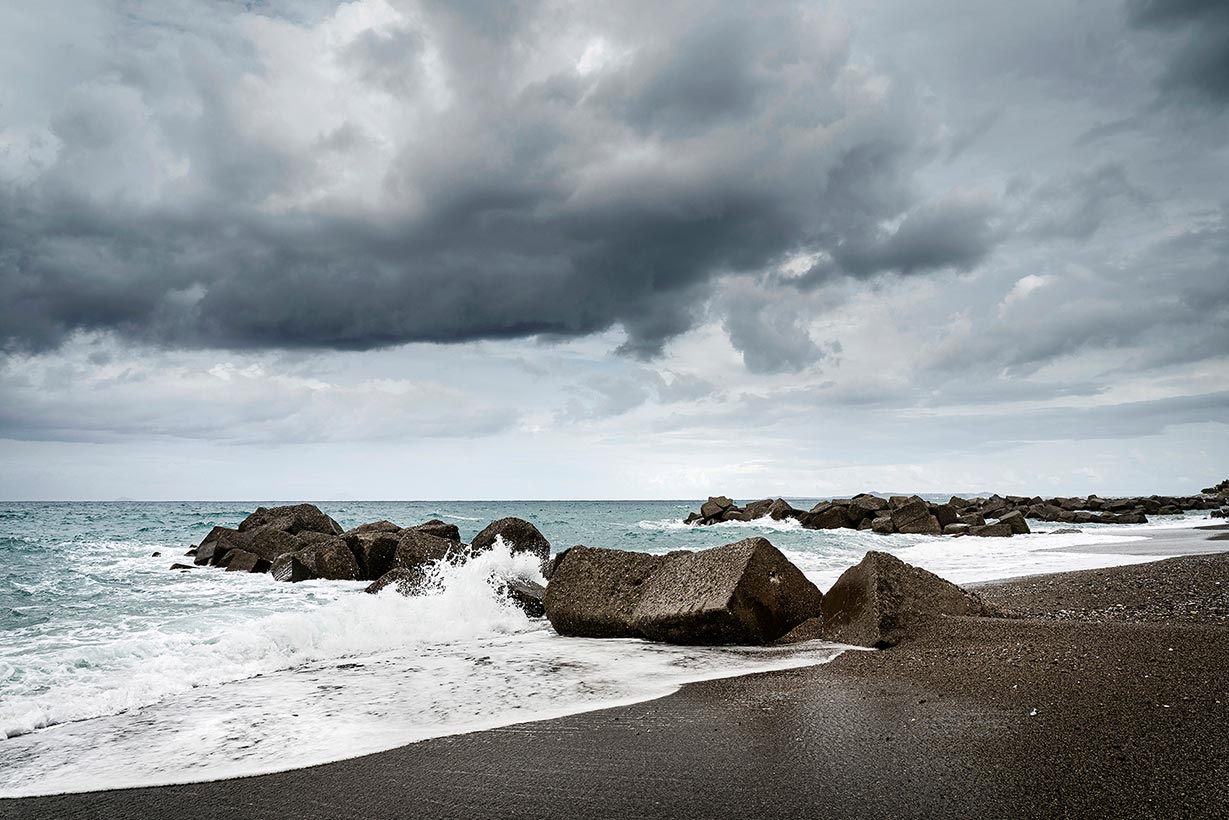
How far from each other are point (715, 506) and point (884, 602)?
33.5 m

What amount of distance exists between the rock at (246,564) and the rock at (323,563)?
171 centimetres

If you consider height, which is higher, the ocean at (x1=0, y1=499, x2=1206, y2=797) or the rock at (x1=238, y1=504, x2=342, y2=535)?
the rock at (x1=238, y1=504, x2=342, y2=535)

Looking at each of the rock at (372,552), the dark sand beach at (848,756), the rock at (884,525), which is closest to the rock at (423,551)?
the rock at (372,552)

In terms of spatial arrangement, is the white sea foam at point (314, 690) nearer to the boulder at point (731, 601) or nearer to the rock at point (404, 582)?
the boulder at point (731, 601)

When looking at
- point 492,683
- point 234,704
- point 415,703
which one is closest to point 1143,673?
point 492,683

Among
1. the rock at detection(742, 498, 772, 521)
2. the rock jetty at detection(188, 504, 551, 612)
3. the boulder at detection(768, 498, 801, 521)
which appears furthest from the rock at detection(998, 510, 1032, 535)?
the rock jetty at detection(188, 504, 551, 612)

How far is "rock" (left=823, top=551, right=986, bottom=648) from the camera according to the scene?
590cm

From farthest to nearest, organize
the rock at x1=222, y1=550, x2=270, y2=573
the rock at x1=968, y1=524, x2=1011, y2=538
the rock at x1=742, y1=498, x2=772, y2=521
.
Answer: the rock at x1=742, y1=498, x2=772, y2=521, the rock at x1=968, y1=524, x2=1011, y2=538, the rock at x1=222, y1=550, x2=270, y2=573

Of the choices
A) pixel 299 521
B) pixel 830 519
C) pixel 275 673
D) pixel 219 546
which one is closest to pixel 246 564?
pixel 219 546

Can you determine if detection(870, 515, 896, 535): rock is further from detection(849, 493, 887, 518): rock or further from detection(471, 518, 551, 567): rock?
detection(471, 518, 551, 567): rock

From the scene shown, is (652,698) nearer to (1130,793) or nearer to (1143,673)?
(1130,793)

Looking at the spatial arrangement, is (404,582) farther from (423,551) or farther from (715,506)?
(715,506)

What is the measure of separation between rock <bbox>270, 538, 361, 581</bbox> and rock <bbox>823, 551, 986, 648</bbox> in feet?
32.7

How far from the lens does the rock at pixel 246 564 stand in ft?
51.5
